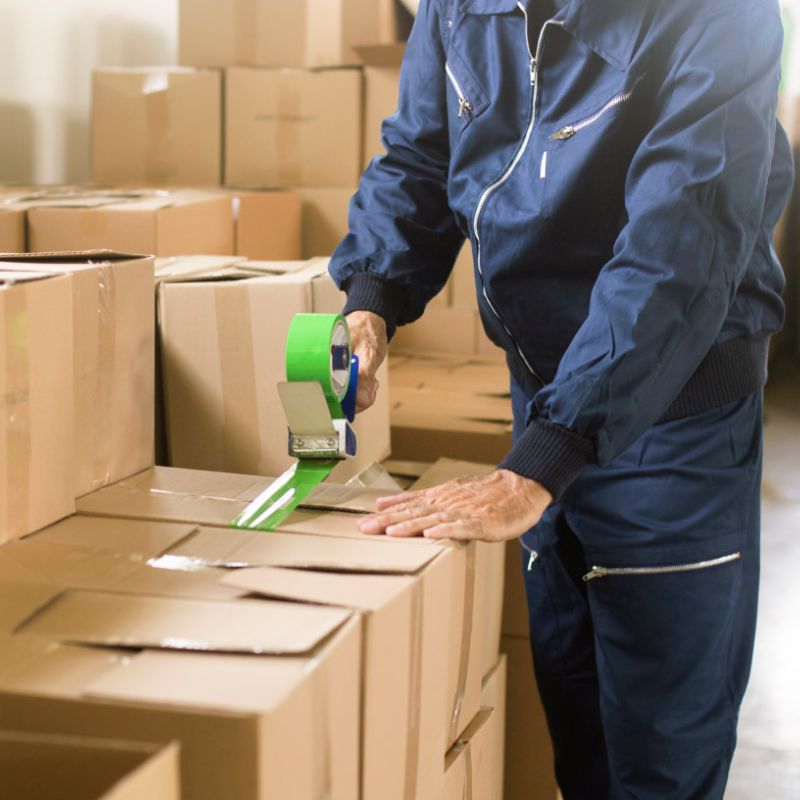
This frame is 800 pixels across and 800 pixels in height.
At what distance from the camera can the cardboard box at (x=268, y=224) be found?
2.63m

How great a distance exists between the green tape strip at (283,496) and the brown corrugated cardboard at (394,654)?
0.14 metres

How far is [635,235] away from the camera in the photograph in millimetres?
1138

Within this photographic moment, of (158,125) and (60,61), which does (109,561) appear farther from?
(60,61)

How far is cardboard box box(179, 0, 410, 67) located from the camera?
3.11 meters

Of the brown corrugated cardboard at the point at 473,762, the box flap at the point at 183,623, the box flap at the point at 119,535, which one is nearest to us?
the box flap at the point at 183,623

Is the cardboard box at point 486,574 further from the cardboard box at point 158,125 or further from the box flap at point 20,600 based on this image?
the cardboard box at point 158,125

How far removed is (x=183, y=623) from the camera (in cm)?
86

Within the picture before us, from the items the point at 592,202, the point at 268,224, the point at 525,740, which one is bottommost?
the point at 525,740

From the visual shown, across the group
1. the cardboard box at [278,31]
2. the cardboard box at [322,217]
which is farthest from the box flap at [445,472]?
the cardboard box at [278,31]

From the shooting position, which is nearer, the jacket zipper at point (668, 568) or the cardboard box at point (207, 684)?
the cardboard box at point (207, 684)

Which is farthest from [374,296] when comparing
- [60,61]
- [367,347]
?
[60,61]

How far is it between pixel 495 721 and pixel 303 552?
21.2 inches

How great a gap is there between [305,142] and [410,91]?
1578 mm

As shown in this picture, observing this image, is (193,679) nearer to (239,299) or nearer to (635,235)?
(635,235)
